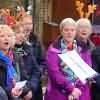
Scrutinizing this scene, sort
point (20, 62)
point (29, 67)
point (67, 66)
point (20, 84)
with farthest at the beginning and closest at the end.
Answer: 1. point (29, 67)
2. point (67, 66)
3. point (20, 62)
4. point (20, 84)

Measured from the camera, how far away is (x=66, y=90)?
244 inches

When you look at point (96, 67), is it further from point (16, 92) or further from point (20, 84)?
point (16, 92)

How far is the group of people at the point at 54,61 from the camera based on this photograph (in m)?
5.86

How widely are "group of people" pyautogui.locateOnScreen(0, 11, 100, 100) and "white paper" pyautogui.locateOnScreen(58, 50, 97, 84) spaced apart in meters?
0.16

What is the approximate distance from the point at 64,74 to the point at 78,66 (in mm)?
249

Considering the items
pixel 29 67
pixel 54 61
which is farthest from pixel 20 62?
pixel 54 61

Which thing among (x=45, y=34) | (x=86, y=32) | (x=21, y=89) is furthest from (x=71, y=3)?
(x=21, y=89)

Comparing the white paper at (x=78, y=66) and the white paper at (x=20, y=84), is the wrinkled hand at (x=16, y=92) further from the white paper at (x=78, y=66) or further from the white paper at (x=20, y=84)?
the white paper at (x=78, y=66)

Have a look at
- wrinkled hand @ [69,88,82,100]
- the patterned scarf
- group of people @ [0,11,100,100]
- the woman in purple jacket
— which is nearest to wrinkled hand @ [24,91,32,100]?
group of people @ [0,11,100,100]

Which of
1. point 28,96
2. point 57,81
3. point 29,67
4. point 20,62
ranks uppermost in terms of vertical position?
point 20,62

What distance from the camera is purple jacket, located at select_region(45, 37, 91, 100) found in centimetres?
616

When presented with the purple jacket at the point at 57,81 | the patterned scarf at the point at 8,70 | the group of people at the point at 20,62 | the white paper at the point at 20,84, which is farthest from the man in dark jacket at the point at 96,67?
the patterned scarf at the point at 8,70

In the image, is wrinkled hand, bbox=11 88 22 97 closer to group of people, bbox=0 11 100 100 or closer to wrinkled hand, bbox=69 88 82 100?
group of people, bbox=0 11 100 100

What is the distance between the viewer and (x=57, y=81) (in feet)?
20.3
